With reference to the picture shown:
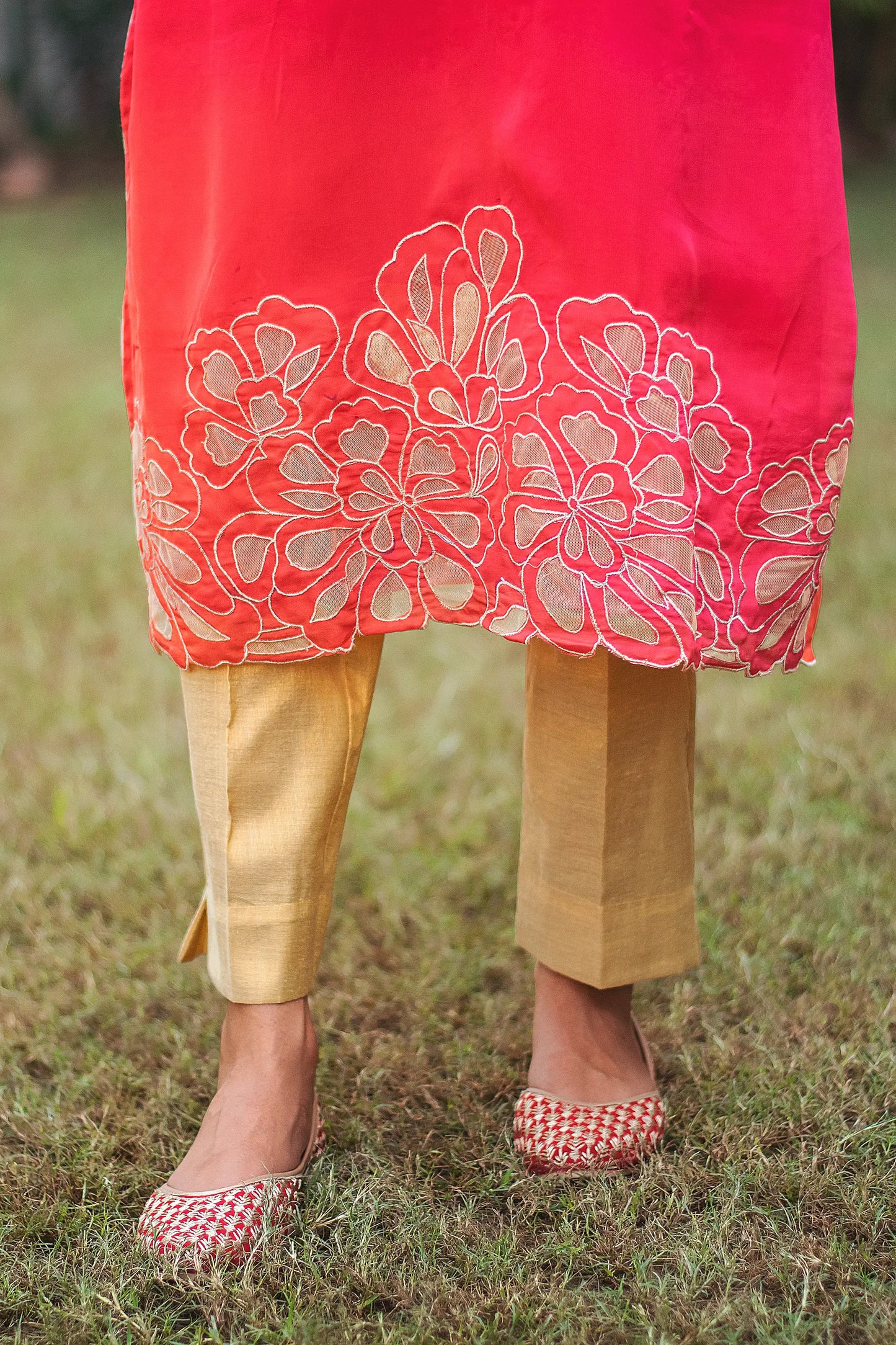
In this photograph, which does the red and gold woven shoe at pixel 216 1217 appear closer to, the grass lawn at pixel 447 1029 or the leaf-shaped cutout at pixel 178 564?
the grass lawn at pixel 447 1029

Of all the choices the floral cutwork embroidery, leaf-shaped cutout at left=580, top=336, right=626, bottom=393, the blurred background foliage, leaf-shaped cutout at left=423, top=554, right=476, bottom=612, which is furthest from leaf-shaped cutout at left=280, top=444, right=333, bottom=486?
the blurred background foliage

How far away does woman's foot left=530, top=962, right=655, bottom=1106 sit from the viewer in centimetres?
121

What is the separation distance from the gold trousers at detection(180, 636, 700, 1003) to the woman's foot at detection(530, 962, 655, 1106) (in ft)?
0.13

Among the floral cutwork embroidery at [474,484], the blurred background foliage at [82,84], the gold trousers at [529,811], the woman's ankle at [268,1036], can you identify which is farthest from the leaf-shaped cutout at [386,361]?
the blurred background foliage at [82,84]

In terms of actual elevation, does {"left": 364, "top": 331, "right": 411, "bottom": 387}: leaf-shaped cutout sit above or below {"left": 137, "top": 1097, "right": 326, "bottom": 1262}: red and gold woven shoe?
above

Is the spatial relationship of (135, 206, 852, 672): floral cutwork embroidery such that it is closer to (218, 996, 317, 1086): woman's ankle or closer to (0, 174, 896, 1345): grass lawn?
(218, 996, 317, 1086): woman's ankle

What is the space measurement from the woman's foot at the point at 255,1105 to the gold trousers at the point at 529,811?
0.09ft

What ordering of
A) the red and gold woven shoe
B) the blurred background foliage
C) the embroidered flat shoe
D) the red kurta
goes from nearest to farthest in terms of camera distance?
the red kurta < the red and gold woven shoe < the embroidered flat shoe < the blurred background foliage

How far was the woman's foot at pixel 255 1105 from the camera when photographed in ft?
3.51

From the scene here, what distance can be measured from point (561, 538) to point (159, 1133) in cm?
68

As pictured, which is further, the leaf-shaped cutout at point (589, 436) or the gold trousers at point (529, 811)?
the gold trousers at point (529, 811)

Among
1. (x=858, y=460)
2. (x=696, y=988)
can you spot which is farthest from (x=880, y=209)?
(x=696, y=988)

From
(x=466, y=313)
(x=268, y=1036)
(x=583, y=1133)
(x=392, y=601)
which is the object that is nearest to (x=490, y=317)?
(x=466, y=313)

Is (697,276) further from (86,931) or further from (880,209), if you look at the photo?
(880,209)
